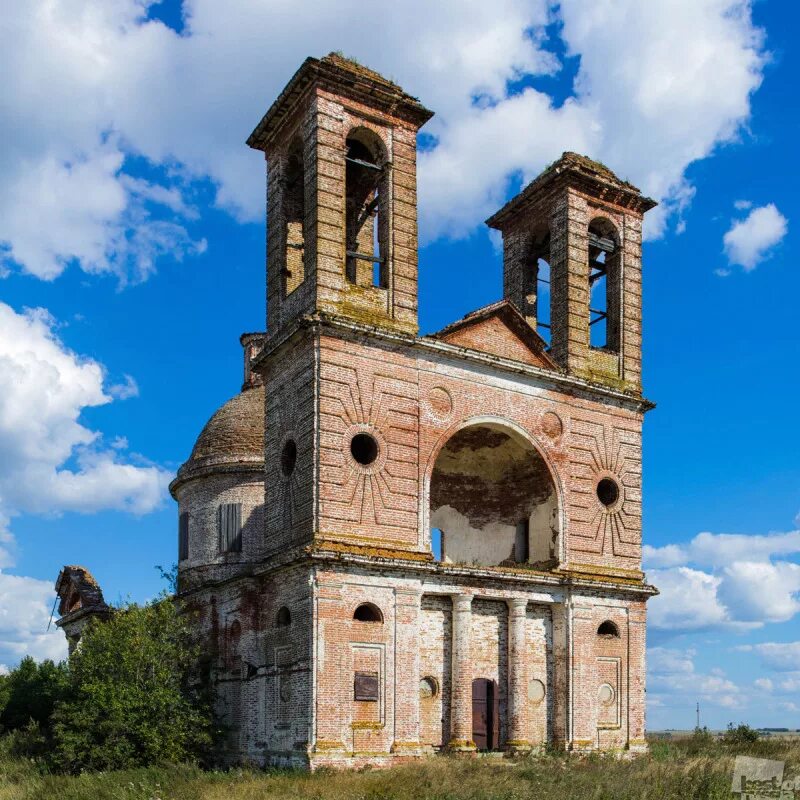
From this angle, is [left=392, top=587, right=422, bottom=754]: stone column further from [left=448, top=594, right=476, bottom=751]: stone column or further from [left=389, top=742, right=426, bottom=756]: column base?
[left=448, top=594, right=476, bottom=751]: stone column

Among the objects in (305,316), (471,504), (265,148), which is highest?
(265,148)

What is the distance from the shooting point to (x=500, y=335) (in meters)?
23.0

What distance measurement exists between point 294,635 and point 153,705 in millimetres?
3421

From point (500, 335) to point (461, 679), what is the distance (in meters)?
7.54

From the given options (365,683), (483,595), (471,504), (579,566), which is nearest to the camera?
(365,683)

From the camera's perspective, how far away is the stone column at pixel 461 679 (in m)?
20.1

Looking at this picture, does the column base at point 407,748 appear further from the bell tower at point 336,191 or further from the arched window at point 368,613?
the bell tower at point 336,191

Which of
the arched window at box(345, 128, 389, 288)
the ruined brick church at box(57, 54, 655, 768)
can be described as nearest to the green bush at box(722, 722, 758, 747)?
the ruined brick church at box(57, 54, 655, 768)

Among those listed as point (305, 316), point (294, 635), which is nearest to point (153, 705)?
point (294, 635)

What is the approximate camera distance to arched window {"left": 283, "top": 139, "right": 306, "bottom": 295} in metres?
22.5

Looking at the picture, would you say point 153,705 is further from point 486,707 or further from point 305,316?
point 305,316

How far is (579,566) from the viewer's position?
2266 cm

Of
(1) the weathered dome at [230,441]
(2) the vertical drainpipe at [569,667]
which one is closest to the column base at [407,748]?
(2) the vertical drainpipe at [569,667]

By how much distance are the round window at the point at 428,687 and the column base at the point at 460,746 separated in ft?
3.21
